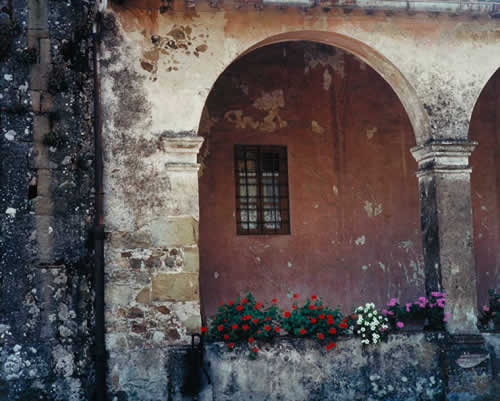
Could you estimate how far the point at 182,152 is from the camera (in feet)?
24.5

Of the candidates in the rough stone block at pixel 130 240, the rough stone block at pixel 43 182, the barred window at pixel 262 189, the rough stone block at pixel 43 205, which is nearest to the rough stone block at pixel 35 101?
the rough stone block at pixel 43 182

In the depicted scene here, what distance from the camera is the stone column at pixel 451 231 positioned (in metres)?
7.94

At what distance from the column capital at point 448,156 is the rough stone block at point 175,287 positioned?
106 inches

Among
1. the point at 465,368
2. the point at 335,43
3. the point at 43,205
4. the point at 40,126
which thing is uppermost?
the point at 335,43

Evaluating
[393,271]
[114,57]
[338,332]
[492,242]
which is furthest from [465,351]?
[114,57]

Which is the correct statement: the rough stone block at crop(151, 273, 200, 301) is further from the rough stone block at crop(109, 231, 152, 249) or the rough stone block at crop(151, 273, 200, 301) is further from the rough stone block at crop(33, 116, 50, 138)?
the rough stone block at crop(33, 116, 50, 138)

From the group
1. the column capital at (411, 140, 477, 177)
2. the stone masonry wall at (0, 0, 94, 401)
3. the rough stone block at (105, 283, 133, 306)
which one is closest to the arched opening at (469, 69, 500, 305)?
the column capital at (411, 140, 477, 177)

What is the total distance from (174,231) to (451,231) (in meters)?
2.81

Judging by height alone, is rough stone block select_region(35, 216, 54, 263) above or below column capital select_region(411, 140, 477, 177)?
below

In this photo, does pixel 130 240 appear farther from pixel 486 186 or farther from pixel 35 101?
pixel 486 186

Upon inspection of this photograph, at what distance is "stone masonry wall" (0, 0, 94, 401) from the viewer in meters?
6.95

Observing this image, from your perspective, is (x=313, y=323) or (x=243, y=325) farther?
(x=313, y=323)

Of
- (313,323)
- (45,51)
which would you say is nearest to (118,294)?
(313,323)

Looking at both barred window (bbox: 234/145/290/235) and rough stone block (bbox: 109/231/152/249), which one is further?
barred window (bbox: 234/145/290/235)
